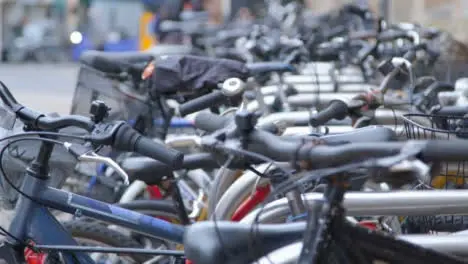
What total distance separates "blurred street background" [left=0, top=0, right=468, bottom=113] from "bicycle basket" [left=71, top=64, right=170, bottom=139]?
36.6 feet

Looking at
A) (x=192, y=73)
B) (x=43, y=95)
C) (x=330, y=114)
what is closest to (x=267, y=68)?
(x=192, y=73)

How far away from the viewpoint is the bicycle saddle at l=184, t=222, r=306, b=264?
278cm

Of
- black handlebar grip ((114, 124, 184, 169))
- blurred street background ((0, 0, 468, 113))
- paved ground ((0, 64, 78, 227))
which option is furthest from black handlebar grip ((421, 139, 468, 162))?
blurred street background ((0, 0, 468, 113))

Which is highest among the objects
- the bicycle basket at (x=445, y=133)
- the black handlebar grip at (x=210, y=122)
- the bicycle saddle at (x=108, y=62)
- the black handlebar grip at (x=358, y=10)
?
the black handlebar grip at (x=210, y=122)

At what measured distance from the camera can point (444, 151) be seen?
8.29ft

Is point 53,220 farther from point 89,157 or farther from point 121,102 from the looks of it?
point 121,102

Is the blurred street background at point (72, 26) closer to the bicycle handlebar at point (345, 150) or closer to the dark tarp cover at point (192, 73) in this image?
the dark tarp cover at point (192, 73)

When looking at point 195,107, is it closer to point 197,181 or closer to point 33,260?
point 197,181

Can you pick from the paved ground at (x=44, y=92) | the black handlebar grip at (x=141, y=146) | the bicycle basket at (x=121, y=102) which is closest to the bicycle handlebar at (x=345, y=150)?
the black handlebar grip at (x=141, y=146)

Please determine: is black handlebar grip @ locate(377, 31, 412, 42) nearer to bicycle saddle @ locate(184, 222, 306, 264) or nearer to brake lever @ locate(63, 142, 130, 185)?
brake lever @ locate(63, 142, 130, 185)

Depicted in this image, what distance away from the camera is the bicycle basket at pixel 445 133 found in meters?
3.56

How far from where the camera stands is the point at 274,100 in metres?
6.39

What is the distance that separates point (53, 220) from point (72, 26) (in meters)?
37.7

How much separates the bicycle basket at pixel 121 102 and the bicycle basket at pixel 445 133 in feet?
7.30
